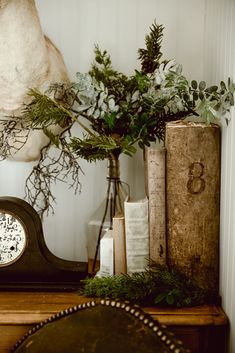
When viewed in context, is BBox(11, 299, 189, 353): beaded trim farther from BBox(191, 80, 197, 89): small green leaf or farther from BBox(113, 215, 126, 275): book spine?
BBox(191, 80, 197, 89): small green leaf

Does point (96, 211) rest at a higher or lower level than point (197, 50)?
lower

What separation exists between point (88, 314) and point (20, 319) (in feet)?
1.05

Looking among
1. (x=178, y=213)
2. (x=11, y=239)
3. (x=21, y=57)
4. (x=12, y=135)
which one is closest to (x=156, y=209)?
(x=178, y=213)

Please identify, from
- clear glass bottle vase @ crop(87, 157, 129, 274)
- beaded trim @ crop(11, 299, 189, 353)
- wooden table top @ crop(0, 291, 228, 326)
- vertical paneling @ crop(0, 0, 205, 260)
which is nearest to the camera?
beaded trim @ crop(11, 299, 189, 353)

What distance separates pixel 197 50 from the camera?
2.04 metres

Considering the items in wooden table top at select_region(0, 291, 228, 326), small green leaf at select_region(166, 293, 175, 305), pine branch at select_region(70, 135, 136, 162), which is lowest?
wooden table top at select_region(0, 291, 228, 326)

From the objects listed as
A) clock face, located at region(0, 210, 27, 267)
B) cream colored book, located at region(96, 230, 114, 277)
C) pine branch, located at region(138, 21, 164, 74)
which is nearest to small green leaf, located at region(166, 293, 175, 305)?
cream colored book, located at region(96, 230, 114, 277)

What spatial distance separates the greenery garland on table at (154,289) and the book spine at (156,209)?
6 centimetres

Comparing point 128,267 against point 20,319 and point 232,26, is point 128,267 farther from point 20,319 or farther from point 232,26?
point 232,26

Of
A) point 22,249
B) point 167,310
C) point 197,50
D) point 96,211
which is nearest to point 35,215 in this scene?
point 22,249

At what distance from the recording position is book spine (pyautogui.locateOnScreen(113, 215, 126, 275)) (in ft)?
5.91

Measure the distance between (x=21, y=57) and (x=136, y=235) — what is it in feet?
2.32

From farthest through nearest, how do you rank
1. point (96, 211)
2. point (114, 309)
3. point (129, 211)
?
point (96, 211) → point (129, 211) → point (114, 309)

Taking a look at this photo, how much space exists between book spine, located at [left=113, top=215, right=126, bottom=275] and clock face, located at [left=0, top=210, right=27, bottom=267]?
28cm
